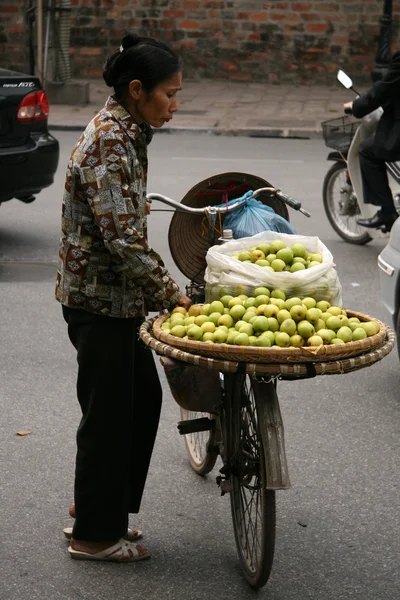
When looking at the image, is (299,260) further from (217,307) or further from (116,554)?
(116,554)

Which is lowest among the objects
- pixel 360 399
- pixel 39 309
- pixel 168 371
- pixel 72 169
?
pixel 39 309

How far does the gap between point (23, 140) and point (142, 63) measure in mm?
6281

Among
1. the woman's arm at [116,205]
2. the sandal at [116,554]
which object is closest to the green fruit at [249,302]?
the woman's arm at [116,205]

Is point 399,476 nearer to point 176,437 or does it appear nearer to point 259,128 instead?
point 176,437

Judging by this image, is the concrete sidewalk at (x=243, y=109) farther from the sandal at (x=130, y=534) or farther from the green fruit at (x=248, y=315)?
the green fruit at (x=248, y=315)

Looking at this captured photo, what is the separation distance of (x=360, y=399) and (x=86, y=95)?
14860mm

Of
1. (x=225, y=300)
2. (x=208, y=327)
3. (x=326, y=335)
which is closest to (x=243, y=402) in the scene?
(x=225, y=300)

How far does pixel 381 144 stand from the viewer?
30.2 ft

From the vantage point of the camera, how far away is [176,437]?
Result: 18.9 feet

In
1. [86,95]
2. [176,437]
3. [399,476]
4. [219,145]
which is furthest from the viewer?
[86,95]

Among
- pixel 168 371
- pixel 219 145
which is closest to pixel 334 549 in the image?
pixel 168 371

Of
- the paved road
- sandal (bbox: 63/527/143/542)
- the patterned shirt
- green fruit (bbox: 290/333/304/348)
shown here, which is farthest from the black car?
green fruit (bbox: 290/333/304/348)

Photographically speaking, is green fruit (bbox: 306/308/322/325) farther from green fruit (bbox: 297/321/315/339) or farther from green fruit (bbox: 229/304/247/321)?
green fruit (bbox: 229/304/247/321)

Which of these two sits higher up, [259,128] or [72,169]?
[72,169]
